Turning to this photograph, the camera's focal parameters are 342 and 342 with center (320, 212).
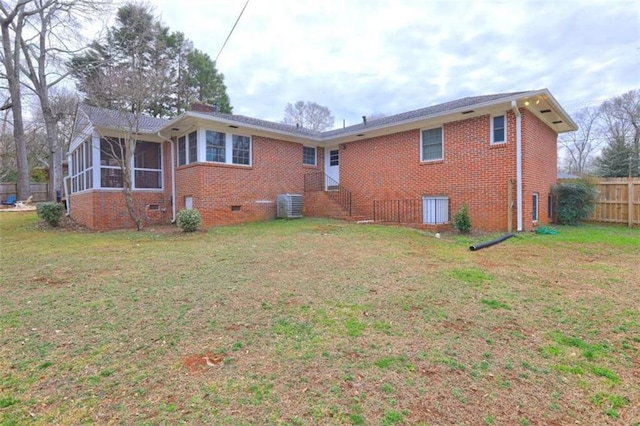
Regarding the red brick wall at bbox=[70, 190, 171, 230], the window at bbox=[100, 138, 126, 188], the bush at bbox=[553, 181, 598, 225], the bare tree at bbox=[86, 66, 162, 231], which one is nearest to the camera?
the bare tree at bbox=[86, 66, 162, 231]

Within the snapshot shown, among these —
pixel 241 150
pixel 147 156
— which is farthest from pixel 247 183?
pixel 147 156

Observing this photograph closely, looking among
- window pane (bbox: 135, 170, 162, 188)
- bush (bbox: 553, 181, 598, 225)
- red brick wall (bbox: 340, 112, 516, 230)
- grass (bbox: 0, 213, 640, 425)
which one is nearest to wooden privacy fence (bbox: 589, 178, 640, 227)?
bush (bbox: 553, 181, 598, 225)

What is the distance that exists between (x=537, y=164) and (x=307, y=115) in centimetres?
2703

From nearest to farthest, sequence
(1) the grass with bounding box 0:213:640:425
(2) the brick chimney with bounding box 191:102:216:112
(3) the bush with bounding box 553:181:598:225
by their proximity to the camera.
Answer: (1) the grass with bounding box 0:213:640:425 → (3) the bush with bounding box 553:181:598:225 → (2) the brick chimney with bounding box 191:102:216:112

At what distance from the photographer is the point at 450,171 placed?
440 inches

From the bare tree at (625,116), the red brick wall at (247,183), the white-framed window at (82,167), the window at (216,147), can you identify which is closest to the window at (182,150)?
the red brick wall at (247,183)

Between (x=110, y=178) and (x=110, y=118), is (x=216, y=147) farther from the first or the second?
(x=110, y=178)

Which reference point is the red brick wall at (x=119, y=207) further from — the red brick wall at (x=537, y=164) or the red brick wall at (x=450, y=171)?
the red brick wall at (x=537, y=164)

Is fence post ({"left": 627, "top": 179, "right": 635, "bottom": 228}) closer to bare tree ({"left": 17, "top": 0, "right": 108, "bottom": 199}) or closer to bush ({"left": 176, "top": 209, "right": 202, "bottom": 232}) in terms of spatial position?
bush ({"left": 176, "top": 209, "right": 202, "bottom": 232})

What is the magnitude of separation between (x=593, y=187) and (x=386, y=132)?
742cm

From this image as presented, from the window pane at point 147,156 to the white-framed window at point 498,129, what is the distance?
12.4 metres

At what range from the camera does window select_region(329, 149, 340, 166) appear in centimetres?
1503

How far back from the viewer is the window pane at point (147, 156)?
44.6 feet

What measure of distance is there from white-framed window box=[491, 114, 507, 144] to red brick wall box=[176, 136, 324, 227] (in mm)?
7349
